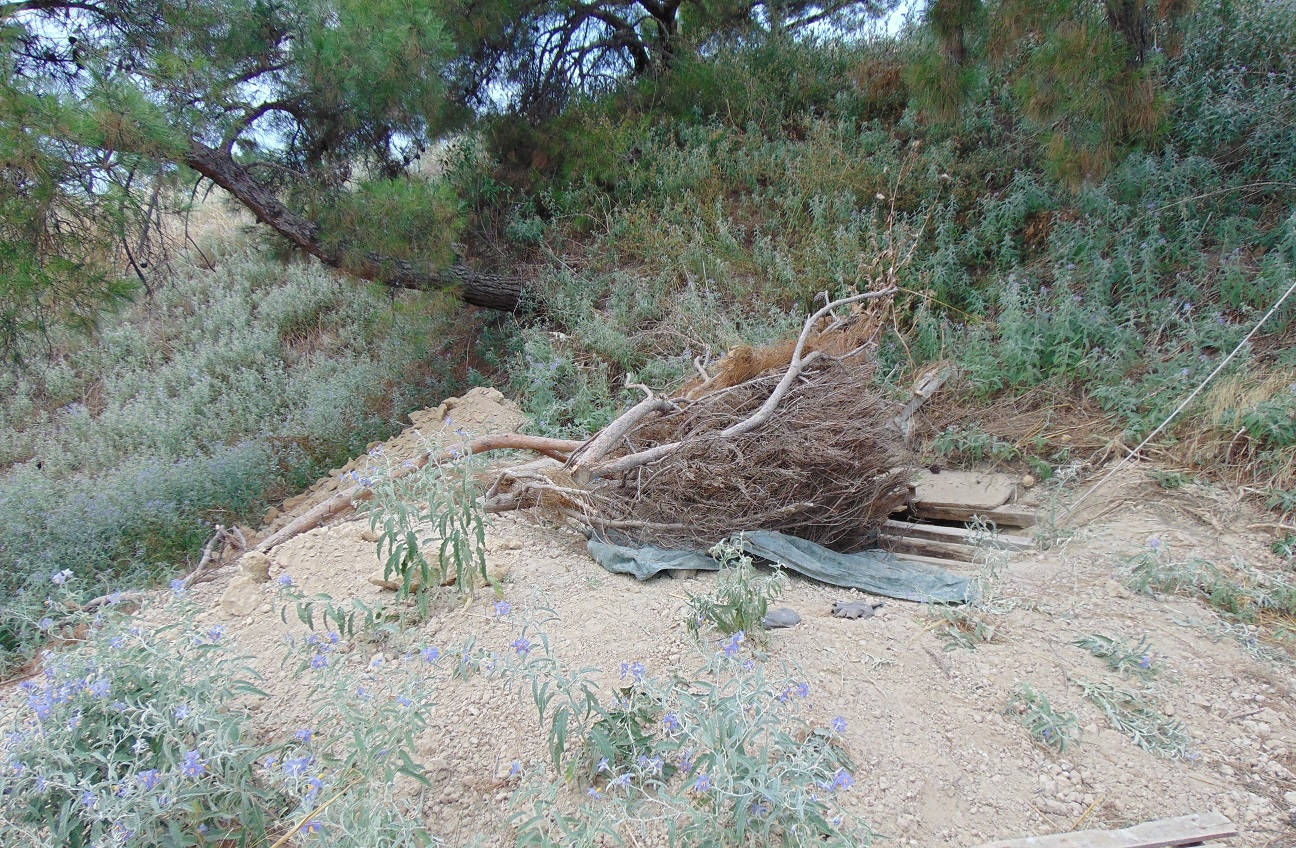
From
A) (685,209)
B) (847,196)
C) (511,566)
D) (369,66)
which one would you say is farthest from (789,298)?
(511,566)

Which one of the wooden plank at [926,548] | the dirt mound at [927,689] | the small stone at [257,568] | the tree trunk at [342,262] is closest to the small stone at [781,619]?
the dirt mound at [927,689]

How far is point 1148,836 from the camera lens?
181 cm

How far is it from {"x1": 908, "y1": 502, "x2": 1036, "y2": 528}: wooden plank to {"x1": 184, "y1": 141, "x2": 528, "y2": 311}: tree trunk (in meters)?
A: 4.33

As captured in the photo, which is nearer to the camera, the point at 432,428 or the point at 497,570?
the point at 497,570

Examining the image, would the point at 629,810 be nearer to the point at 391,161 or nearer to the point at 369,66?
the point at 369,66

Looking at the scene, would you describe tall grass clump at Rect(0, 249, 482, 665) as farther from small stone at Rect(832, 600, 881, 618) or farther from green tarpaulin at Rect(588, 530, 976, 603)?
small stone at Rect(832, 600, 881, 618)

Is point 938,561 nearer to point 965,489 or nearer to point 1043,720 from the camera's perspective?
point 965,489

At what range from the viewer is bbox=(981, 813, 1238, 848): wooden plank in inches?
69.7

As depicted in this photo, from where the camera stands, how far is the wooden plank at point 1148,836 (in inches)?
69.7

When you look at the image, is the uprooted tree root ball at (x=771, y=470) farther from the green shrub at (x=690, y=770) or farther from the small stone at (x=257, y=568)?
the green shrub at (x=690, y=770)

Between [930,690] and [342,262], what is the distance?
558 centimetres

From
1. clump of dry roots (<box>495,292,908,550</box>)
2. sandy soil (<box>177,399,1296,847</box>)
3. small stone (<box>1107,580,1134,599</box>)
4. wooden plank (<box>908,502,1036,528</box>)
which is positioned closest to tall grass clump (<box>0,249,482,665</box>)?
sandy soil (<box>177,399,1296,847</box>)

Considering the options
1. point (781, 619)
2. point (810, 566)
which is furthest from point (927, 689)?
point (810, 566)

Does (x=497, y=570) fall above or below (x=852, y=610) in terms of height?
above
